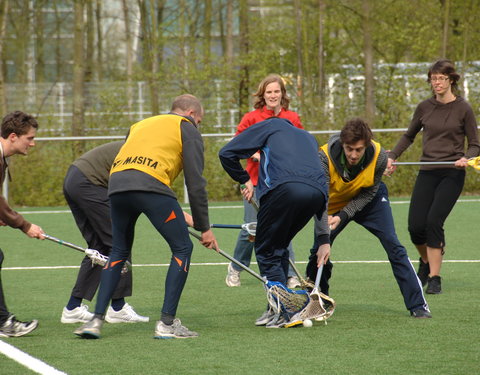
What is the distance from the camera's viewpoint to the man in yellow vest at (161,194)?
228 inches

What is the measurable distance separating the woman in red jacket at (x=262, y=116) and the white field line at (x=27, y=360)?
3.01 meters

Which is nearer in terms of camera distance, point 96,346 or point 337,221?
point 96,346

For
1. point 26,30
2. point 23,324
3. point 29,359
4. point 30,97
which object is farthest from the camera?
point 26,30

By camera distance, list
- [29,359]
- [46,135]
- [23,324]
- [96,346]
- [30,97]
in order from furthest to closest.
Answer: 1. [30,97]
2. [46,135]
3. [23,324]
4. [96,346]
5. [29,359]

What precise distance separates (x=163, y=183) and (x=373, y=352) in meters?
1.72

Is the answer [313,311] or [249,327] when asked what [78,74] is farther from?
[313,311]

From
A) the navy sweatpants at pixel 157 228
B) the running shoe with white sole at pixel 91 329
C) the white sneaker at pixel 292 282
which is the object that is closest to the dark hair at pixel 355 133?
the navy sweatpants at pixel 157 228

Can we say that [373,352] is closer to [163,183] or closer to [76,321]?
[163,183]

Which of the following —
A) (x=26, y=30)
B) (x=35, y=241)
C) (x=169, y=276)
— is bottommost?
(x=35, y=241)

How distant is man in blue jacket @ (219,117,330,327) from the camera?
5.96 m

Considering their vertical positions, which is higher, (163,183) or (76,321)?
(163,183)

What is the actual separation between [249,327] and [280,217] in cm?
89

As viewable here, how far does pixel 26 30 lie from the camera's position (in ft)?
96.7

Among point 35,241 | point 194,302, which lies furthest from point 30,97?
point 194,302
